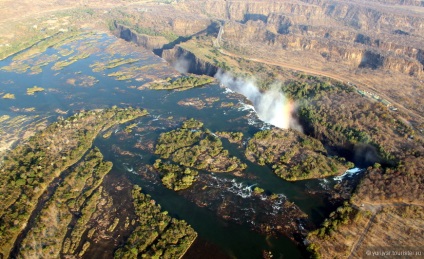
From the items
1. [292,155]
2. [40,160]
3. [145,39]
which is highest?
[292,155]

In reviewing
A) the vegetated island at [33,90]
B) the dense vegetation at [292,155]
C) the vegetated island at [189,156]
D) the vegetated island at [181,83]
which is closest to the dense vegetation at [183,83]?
the vegetated island at [181,83]

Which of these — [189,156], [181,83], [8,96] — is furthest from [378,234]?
[8,96]

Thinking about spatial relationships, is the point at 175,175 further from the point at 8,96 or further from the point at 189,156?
the point at 8,96

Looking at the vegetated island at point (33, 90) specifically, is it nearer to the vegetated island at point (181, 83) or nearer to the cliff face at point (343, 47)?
the vegetated island at point (181, 83)

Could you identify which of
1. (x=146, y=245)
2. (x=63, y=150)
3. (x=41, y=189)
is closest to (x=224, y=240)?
(x=146, y=245)

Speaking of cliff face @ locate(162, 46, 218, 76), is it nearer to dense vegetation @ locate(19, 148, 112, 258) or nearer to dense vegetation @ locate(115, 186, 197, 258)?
dense vegetation @ locate(19, 148, 112, 258)

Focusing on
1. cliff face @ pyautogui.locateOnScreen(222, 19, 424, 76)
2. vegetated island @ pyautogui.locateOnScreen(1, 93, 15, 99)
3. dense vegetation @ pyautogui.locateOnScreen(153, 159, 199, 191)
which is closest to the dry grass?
dense vegetation @ pyautogui.locateOnScreen(153, 159, 199, 191)
